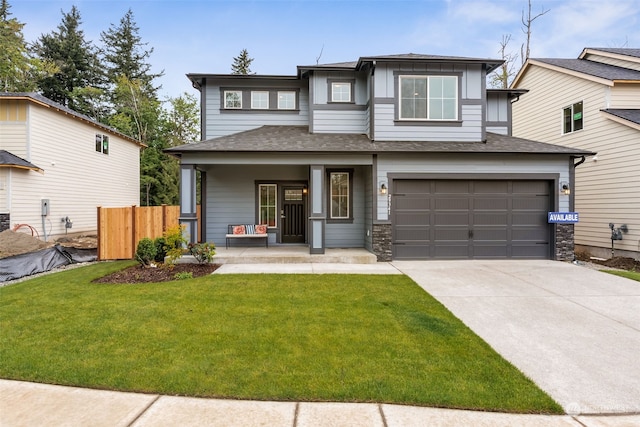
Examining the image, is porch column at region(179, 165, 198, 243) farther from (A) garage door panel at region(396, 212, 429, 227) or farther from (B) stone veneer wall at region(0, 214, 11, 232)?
(B) stone veneer wall at region(0, 214, 11, 232)

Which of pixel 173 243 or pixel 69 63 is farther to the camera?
pixel 69 63

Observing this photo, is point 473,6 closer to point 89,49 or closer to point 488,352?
point 488,352

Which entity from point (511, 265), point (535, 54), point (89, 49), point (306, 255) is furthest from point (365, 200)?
point (89, 49)

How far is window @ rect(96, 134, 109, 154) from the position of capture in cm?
1423

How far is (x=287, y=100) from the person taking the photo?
10938 mm

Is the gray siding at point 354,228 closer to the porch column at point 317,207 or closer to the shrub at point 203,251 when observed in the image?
the porch column at point 317,207

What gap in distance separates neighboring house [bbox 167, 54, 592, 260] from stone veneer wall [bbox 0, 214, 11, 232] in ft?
19.4

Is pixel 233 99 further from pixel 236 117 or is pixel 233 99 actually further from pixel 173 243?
pixel 173 243

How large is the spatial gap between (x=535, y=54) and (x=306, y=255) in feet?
68.7

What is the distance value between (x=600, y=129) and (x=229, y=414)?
12963 millimetres

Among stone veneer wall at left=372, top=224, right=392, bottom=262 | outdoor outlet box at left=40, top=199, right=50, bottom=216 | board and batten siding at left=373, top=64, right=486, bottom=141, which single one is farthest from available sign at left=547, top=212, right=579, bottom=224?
outdoor outlet box at left=40, top=199, right=50, bottom=216

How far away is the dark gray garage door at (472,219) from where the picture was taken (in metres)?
9.09

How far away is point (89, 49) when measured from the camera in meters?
27.7

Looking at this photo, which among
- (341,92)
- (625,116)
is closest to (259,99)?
(341,92)
